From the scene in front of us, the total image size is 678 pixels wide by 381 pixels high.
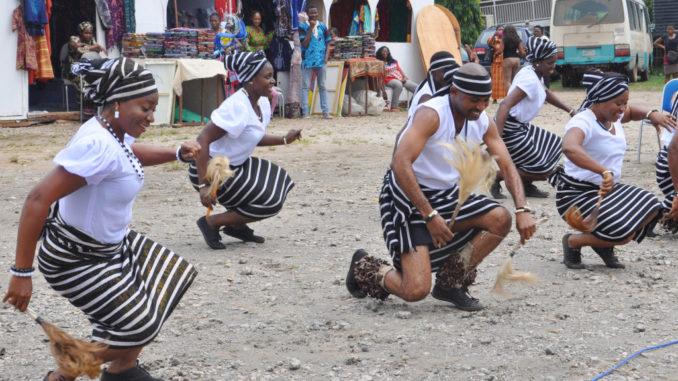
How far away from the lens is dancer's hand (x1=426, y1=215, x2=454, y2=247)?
177 inches

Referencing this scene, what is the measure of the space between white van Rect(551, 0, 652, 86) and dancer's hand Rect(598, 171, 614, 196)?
20825 millimetres

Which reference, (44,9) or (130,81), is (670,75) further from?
(130,81)

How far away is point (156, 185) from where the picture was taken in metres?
9.68

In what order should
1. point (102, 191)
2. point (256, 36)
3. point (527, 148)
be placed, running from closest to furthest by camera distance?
point (102, 191)
point (527, 148)
point (256, 36)

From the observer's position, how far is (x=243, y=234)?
683cm

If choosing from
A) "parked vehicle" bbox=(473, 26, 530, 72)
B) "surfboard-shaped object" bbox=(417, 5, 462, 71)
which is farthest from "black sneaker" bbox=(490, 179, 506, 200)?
"parked vehicle" bbox=(473, 26, 530, 72)

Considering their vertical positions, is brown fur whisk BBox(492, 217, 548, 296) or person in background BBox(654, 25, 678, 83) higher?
person in background BBox(654, 25, 678, 83)

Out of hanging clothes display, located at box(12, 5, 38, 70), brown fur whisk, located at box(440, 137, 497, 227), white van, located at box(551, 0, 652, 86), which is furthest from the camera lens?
white van, located at box(551, 0, 652, 86)

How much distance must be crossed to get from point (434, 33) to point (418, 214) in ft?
56.9

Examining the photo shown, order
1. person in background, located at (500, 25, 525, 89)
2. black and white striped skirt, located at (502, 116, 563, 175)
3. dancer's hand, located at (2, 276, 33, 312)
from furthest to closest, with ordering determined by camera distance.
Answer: person in background, located at (500, 25, 525, 89)
black and white striped skirt, located at (502, 116, 563, 175)
dancer's hand, located at (2, 276, 33, 312)

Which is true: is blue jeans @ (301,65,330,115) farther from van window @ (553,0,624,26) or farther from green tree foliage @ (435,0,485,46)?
green tree foliage @ (435,0,485,46)

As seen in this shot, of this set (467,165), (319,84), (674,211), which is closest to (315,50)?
(319,84)

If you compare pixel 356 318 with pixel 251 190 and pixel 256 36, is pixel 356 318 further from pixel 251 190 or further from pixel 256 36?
pixel 256 36

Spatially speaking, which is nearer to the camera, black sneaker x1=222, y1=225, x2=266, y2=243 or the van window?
black sneaker x1=222, y1=225, x2=266, y2=243
